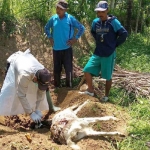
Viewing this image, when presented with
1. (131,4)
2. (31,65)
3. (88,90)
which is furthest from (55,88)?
(131,4)

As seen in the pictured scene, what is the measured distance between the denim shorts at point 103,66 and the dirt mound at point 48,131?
0.44 meters

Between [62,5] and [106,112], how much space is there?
6.48 feet

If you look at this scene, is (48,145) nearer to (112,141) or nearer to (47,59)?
(112,141)

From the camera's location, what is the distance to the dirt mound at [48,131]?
3885 mm

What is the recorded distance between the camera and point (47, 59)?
7.21m

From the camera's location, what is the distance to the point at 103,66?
5.45 meters

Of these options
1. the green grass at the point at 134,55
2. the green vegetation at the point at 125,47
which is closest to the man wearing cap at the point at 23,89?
the green vegetation at the point at 125,47

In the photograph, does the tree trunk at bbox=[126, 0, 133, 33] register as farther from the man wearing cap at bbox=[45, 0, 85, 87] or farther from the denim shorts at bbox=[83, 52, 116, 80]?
the denim shorts at bbox=[83, 52, 116, 80]

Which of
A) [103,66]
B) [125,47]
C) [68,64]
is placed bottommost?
[125,47]

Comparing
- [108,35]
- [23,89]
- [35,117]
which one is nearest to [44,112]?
[35,117]

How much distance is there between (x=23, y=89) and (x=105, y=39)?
1.71 meters

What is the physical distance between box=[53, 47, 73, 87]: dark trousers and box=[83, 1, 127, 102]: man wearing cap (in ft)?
1.76

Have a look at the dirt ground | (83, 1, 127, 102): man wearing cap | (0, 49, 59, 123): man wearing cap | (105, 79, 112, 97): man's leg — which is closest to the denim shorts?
(83, 1, 127, 102): man wearing cap

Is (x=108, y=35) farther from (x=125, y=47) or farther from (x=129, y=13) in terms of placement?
(x=129, y=13)
